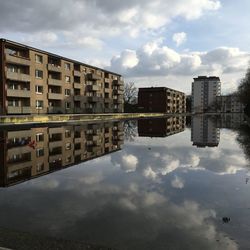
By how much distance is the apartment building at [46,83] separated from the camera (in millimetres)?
51625

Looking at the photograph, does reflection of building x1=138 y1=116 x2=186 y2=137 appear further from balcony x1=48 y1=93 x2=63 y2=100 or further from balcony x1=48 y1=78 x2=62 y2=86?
balcony x1=48 y1=78 x2=62 y2=86

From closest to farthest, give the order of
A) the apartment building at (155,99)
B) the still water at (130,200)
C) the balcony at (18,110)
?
the still water at (130,200) → the balcony at (18,110) → the apartment building at (155,99)

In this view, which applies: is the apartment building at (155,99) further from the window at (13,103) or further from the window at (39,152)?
the window at (39,152)

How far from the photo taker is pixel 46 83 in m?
62.5

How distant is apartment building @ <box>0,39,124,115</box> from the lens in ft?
169

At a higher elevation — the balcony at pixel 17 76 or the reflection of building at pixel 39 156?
the balcony at pixel 17 76

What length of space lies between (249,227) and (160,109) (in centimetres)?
14292

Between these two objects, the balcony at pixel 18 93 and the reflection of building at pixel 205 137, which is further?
the balcony at pixel 18 93

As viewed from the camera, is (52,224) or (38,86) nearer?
(52,224)

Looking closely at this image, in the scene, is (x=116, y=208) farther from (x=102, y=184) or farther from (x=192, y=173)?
(x=192, y=173)

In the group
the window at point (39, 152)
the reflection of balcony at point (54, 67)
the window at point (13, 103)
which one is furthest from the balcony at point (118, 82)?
the window at point (39, 152)

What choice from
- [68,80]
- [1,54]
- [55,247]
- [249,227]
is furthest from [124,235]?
[68,80]

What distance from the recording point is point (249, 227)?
26.0 feet

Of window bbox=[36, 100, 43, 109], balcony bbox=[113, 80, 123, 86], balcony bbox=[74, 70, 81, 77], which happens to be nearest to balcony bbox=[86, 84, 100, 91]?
balcony bbox=[74, 70, 81, 77]
